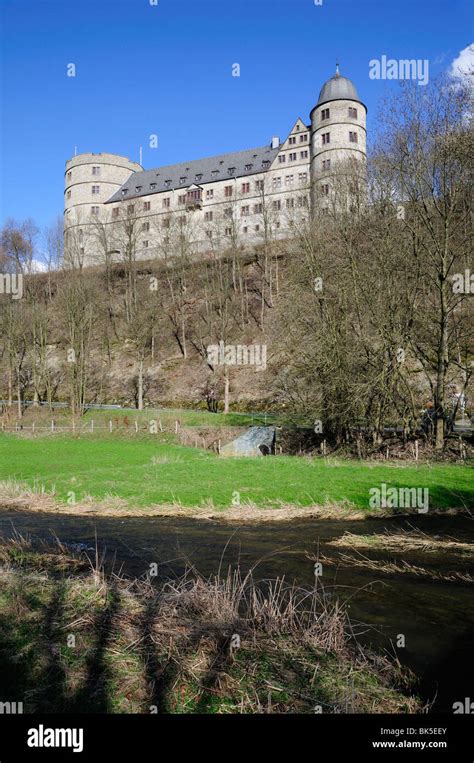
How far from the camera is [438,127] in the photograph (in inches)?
963

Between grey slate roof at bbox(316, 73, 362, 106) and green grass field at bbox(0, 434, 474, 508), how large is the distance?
7279 cm

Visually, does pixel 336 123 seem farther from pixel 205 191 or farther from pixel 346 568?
pixel 346 568

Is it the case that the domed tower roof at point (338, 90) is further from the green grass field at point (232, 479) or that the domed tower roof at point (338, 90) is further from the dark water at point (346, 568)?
the dark water at point (346, 568)

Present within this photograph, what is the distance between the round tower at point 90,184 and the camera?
102 meters

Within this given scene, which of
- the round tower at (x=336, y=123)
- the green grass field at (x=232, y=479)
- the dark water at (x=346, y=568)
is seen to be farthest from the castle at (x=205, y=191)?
the dark water at (x=346, y=568)

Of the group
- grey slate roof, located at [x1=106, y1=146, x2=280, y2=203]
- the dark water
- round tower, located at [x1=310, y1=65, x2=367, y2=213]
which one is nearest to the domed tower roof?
round tower, located at [x1=310, y1=65, x2=367, y2=213]

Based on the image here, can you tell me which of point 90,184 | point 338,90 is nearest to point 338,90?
point 338,90

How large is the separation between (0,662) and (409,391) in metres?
23.4

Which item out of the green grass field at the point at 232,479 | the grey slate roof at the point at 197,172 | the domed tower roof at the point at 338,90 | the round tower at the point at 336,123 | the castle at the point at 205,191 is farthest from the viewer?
the grey slate roof at the point at 197,172

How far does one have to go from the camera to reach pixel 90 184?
10200cm

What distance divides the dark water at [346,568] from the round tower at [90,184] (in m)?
95.6

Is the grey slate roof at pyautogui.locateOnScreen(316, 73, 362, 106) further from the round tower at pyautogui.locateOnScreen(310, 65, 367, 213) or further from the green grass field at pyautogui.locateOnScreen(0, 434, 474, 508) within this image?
the green grass field at pyautogui.locateOnScreen(0, 434, 474, 508)

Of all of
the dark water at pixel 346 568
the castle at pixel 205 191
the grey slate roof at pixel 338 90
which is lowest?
the dark water at pixel 346 568

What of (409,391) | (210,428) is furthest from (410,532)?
(210,428)
